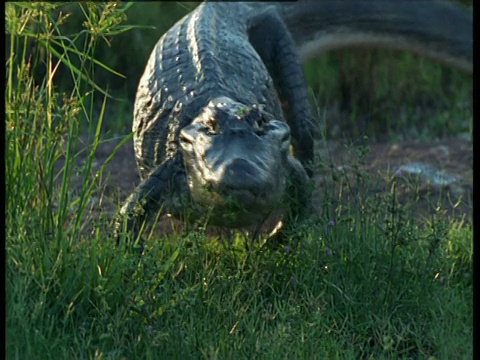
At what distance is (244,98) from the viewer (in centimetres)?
489

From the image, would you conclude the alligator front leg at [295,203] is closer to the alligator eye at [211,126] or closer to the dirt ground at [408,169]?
the alligator eye at [211,126]

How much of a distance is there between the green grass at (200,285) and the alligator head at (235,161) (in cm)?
18

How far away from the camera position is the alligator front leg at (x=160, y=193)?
A: 14.6 feet

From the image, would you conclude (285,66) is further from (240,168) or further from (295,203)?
(240,168)

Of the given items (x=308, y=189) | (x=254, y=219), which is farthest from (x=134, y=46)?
(x=254, y=219)

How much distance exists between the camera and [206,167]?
3.99m

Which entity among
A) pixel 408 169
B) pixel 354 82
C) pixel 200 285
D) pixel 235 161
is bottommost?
pixel 408 169

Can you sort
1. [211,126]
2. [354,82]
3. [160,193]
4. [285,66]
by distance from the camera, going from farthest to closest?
1. [354,82]
2. [285,66]
3. [160,193]
4. [211,126]

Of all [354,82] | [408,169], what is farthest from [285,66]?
[354,82]

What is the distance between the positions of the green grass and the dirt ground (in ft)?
3.70

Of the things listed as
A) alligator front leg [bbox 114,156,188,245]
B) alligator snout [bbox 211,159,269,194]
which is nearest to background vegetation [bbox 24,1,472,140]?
alligator front leg [bbox 114,156,188,245]

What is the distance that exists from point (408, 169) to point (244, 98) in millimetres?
1753

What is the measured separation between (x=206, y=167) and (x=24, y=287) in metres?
0.91

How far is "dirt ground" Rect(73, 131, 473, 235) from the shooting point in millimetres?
5586
